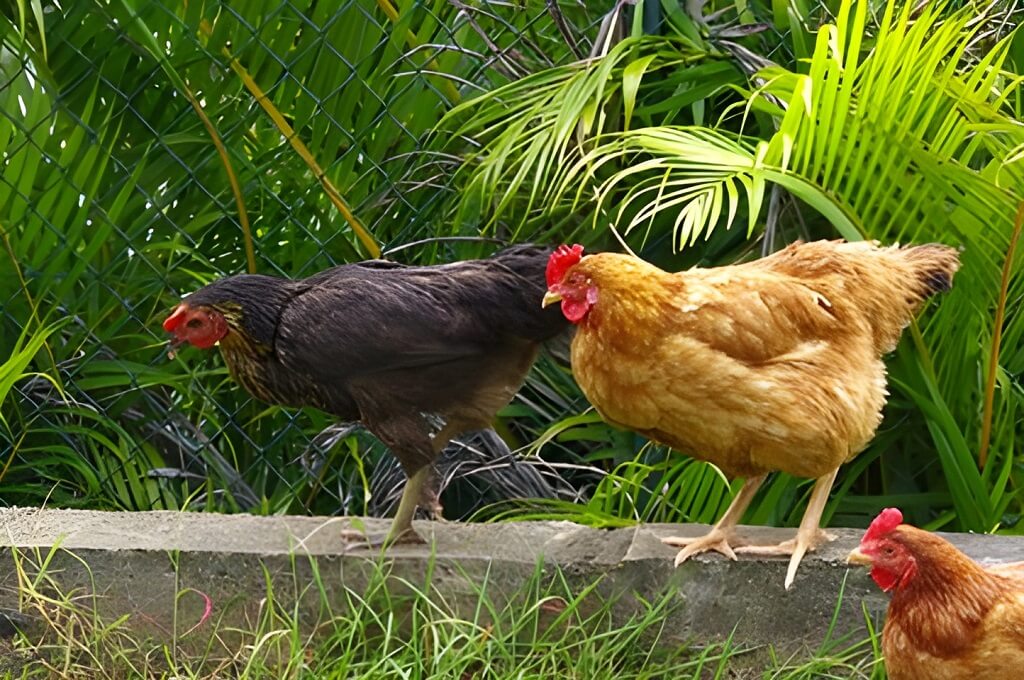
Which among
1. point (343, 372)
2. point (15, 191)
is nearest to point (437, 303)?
point (343, 372)

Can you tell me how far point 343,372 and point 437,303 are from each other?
0.26 meters

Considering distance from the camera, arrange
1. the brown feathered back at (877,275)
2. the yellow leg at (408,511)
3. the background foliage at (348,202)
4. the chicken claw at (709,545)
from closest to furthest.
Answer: the brown feathered back at (877,275) < the chicken claw at (709,545) < the yellow leg at (408,511) < the background foliage at (348,202)

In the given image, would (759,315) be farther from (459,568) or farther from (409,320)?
(459,568)

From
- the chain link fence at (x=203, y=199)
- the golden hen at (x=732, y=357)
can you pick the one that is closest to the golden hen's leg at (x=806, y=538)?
A: the golden hen at (x=732, y=357)

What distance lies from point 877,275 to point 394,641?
54.5 inches

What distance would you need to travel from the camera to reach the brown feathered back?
3.14 meters

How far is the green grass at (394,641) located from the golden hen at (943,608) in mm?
523

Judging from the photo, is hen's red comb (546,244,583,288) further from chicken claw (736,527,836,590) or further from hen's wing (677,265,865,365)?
chicken claw (736,527,836,590)

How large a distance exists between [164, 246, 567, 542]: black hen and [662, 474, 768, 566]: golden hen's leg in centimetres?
54

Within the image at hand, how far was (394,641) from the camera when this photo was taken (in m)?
3.32

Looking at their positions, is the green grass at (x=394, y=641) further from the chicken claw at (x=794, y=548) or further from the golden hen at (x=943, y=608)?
the golden hen at (x=943, y=608)

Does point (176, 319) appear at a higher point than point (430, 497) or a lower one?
higher

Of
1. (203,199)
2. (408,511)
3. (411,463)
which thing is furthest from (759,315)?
(203,199)

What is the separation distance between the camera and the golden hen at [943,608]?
8.38ft
